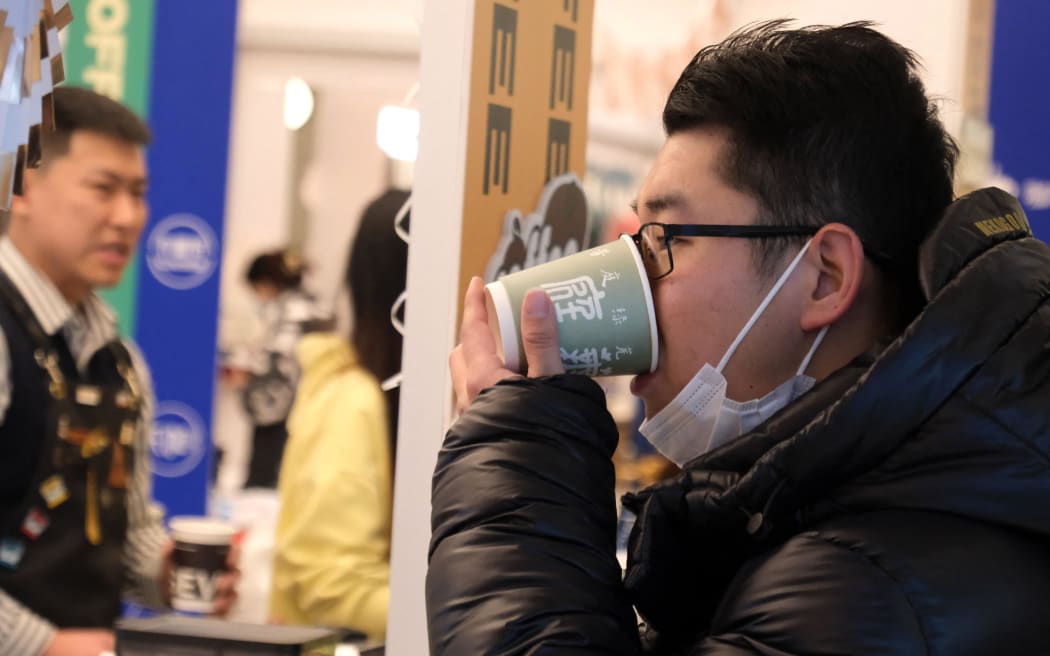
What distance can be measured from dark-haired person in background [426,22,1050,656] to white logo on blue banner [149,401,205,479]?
2.92 m

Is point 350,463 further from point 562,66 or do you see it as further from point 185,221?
point 185,221

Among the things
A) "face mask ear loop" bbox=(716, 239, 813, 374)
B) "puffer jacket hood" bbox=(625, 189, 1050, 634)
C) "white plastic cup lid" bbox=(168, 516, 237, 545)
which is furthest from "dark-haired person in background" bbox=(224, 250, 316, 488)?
"puffer jacket hood" bbox=(625, 189, 1050, 634)

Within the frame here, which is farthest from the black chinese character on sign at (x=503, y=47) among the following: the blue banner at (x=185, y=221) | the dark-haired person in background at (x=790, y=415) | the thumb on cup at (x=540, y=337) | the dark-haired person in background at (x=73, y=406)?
the blue banner at (x=185, y=221)

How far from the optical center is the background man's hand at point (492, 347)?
1144 millimetres

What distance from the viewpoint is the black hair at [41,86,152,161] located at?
2.84 m

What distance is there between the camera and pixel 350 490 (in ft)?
8.74

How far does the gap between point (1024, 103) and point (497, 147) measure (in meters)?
2.14

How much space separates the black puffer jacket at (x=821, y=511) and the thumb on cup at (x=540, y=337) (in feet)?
0.13

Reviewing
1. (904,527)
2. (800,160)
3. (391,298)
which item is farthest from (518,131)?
(391,298)

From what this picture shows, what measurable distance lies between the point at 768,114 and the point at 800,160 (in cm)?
5

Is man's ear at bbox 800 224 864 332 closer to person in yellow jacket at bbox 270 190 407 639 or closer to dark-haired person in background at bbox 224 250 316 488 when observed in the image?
person in yellow jacket at bbox 270 190 407 639

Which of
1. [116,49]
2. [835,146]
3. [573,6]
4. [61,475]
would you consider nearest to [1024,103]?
[573,6]

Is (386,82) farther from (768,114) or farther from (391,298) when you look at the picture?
(768,114)

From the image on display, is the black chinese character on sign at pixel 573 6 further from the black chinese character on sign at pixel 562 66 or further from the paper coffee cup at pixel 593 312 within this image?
the paper coffee cup at pixel 593 312
